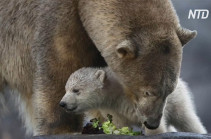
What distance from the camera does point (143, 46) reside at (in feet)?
23.5

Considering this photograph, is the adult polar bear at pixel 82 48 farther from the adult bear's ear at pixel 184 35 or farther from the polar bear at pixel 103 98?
the polar bear at pixel 103 98

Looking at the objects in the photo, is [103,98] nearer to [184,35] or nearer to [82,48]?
[82,48]

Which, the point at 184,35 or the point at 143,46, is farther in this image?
the point at 184,35

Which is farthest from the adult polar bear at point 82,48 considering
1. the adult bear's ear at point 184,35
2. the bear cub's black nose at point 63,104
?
the bear cub's black nose at point 63,104

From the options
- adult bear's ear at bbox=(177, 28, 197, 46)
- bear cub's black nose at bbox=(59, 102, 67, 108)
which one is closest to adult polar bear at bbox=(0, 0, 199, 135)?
adult bear's ear at bbox=(177, 28, 197, 46)

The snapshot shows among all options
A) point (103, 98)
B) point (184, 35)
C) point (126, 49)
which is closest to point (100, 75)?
point (103, 98)

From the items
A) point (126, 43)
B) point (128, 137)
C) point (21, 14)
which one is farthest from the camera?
point (21, 14)

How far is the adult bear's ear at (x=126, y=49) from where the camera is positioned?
7.06 meters

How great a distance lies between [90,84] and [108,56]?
0.56m

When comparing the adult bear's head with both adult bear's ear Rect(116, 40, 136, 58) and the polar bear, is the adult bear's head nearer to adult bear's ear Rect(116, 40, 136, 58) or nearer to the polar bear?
adult bear's ear Rect(116, 40, 136, 58)

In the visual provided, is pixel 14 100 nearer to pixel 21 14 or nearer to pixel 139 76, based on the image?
pixel 21 14

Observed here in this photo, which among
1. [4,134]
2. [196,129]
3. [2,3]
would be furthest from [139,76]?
[4,134]

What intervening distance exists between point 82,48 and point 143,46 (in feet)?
3.09

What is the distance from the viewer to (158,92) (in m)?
7.16
